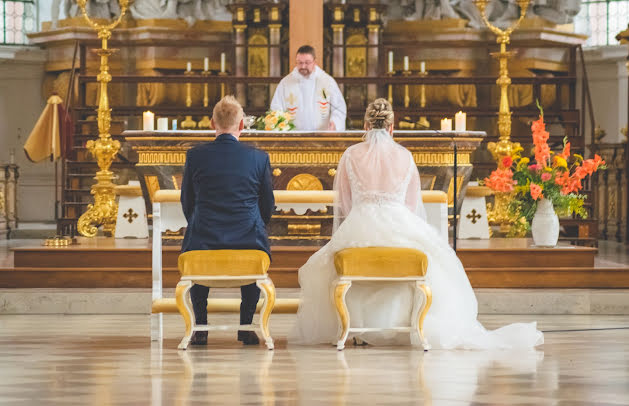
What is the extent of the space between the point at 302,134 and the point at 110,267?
2078 millimetres

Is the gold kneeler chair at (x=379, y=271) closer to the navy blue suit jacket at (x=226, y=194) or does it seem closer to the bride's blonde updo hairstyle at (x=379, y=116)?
the navy blue suit jacket at (x=226, y=194)

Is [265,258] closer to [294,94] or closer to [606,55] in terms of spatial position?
[294,94]

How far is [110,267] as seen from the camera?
9977 mm

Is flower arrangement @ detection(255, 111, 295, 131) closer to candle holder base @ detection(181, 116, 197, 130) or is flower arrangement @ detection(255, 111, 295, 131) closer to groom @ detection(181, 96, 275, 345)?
groom @ detection(181, 96, 275, 345)

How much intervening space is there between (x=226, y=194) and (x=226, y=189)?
0.09ft

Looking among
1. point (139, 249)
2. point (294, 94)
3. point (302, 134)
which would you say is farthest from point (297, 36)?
point (139, 249)

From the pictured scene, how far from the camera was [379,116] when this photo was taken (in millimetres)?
7375

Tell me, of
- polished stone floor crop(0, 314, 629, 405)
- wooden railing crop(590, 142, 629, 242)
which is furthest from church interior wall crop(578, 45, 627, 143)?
polished stone floor crop(0, 314, 629, 405)

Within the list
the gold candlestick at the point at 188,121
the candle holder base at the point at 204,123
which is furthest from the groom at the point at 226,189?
the candle holder base at the point at 204,123

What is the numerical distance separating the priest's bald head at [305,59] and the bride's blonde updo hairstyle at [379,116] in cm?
358

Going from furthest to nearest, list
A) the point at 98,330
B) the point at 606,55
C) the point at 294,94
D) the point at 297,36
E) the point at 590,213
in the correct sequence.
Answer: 1. the point at 606,55
2. the point at 590,213
3. the point at 297,36
4. the point at 294,94
5. the point at 98,330

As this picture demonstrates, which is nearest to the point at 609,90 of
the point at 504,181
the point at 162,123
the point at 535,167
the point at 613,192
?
the point at 613,192

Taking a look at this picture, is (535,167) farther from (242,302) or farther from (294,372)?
(294,372)

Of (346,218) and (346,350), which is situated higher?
(346,218)
